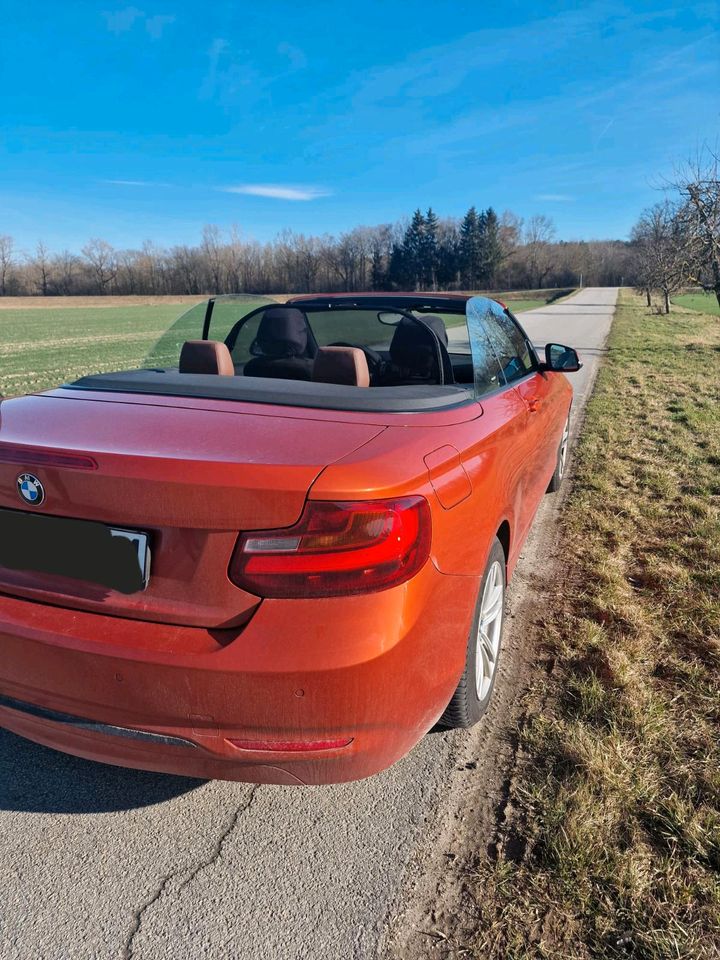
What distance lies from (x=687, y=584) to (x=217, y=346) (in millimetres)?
2820

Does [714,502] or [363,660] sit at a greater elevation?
[363,660]

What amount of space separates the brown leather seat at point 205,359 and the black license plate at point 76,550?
1.37 m

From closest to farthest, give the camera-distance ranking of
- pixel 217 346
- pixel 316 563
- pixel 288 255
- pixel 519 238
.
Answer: pixel 316 563 < pixel 217 346 < pixel 288 255 < pixel 519 238

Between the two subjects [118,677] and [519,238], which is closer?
[118,677]

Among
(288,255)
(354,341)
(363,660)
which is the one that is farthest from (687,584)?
(288,255)

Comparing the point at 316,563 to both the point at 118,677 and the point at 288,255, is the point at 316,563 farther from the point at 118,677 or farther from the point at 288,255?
the point at 288,255

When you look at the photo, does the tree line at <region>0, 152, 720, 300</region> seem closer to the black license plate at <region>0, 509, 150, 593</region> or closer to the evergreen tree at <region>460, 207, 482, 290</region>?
the evergreen tree at <region>460, 207, 482, 290</region>

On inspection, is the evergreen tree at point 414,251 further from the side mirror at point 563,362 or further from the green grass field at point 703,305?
the side mirror at point 563,362

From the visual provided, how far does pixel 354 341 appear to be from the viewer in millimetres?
3684

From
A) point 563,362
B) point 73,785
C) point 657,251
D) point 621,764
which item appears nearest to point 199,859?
point 73,785

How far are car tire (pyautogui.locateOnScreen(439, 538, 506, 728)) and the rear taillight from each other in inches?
27.1

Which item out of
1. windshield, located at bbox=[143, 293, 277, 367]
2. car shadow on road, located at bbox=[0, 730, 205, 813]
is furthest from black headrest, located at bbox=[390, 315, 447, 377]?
car shadow on road, located at bbox=[0, 730, 205, 813]

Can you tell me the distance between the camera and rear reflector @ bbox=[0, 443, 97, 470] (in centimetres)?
162

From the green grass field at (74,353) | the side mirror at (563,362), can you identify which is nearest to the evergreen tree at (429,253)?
the green grass field at (74,353)
